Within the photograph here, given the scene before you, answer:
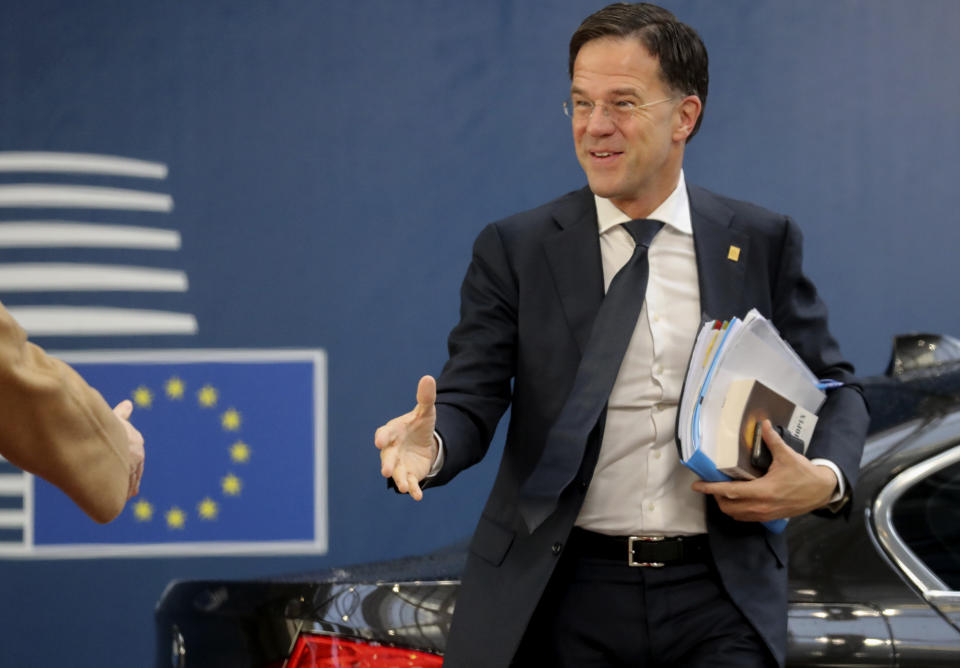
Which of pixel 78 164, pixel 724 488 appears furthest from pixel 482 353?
pixel 78 164

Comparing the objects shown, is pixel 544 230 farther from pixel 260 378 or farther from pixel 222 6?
pixel 222 6

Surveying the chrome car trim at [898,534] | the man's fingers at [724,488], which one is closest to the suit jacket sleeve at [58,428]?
the man's fingers at [724,488]

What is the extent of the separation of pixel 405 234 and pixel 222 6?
1.15 metres

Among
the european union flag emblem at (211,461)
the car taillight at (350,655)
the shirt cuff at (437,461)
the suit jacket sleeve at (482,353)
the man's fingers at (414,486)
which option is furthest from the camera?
the european union flag emblem at (211,461)

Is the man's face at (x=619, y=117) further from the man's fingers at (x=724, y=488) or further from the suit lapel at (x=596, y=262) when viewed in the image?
the man's fingers at (x=724, y=488)

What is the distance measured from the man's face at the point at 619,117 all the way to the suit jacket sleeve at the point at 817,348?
288mm

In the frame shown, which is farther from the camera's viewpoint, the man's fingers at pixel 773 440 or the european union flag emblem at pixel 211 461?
the european union flag emblem at pixel 211 461

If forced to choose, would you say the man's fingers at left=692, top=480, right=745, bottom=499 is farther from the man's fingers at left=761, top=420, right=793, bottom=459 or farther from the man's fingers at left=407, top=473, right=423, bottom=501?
the man's fingers at left=407, top=473, right=423, bottom=501

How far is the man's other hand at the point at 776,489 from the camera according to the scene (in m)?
1.83

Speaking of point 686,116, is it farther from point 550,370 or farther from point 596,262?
point 550,370

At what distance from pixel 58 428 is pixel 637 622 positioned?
93cm

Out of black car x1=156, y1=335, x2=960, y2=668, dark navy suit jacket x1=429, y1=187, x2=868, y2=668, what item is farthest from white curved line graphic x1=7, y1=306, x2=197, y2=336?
dark navy suit jacket x1=429, y1=187, x2=868, y2=668

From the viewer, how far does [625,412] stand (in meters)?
1.88

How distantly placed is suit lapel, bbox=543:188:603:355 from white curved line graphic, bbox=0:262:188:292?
2.96m
